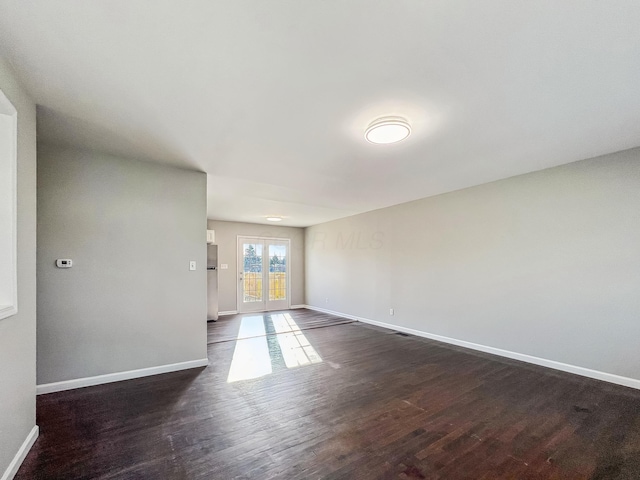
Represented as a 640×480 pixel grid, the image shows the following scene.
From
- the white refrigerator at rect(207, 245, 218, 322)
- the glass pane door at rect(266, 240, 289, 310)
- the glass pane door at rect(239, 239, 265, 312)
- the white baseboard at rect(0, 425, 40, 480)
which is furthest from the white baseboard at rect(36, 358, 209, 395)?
the glass pane door at rect(266, 240, 289, 310)

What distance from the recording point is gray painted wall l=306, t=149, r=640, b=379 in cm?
307

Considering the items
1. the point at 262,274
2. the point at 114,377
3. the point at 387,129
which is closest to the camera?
the point at 387,129

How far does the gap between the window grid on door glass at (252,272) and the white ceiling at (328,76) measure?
477cm

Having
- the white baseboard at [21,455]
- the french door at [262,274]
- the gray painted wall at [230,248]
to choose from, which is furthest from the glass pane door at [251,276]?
the white baseboard at [21,455]

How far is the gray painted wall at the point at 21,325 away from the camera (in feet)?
5.46

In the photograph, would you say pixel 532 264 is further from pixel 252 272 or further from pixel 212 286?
pixel 252 272

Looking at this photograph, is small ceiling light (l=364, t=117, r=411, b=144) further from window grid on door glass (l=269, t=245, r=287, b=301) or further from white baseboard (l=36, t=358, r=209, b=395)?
window grid on door glass (l=269, t=245, r=287, b=301)

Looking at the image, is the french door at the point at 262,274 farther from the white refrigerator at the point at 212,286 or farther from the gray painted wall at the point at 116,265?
the gray painted wall at the point at 116,265

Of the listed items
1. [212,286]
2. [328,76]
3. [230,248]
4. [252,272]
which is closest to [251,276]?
[252,272]

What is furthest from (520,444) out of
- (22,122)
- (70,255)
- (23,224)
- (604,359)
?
(70,255)

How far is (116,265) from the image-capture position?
3.14m

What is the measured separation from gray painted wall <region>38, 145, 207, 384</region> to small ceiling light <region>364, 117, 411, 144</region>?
7.81ft

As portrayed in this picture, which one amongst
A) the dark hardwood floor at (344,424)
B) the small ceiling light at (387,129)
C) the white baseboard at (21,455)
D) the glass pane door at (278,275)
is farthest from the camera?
the glass pane door at (278,275)

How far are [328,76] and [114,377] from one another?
373 cm
